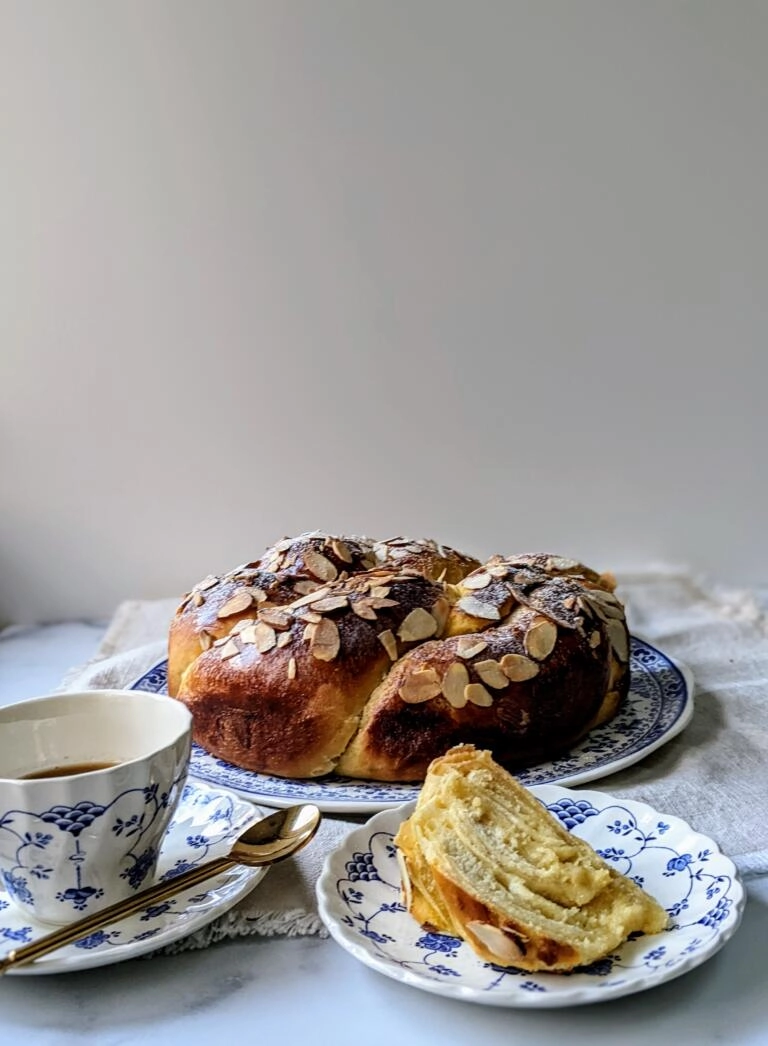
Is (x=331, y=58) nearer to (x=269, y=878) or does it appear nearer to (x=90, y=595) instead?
(x=90, y=595)

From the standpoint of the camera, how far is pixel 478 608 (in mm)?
936

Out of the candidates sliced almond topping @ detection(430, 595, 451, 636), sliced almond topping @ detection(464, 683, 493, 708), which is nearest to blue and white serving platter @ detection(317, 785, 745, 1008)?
sliced almond topping @ detection(464, 683, 493, 708)

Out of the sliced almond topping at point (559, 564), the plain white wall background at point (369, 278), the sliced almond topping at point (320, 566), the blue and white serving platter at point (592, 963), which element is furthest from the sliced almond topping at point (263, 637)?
the plain white wall background at point (369, 278)

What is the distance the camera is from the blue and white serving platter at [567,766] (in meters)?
0.82

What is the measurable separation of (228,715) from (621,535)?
1040 millimetres

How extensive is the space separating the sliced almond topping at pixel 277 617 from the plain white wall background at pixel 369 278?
75cm

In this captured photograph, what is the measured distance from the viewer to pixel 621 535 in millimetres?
1753

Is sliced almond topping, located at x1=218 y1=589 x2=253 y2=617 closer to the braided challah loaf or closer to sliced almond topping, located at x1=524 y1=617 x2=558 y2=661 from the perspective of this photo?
the braided challah loaf

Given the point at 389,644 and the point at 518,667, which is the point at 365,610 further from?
the point at 518,667

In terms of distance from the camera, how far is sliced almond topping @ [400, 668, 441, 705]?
33.7 inches

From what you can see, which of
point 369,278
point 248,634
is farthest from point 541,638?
point 369,278

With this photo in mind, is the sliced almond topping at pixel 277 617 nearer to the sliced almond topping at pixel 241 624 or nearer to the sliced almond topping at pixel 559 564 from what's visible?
the sliced almond topping at pixel 241 624

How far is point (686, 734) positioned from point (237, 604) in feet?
1.54

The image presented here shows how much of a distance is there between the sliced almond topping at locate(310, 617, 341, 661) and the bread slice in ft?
0.72
